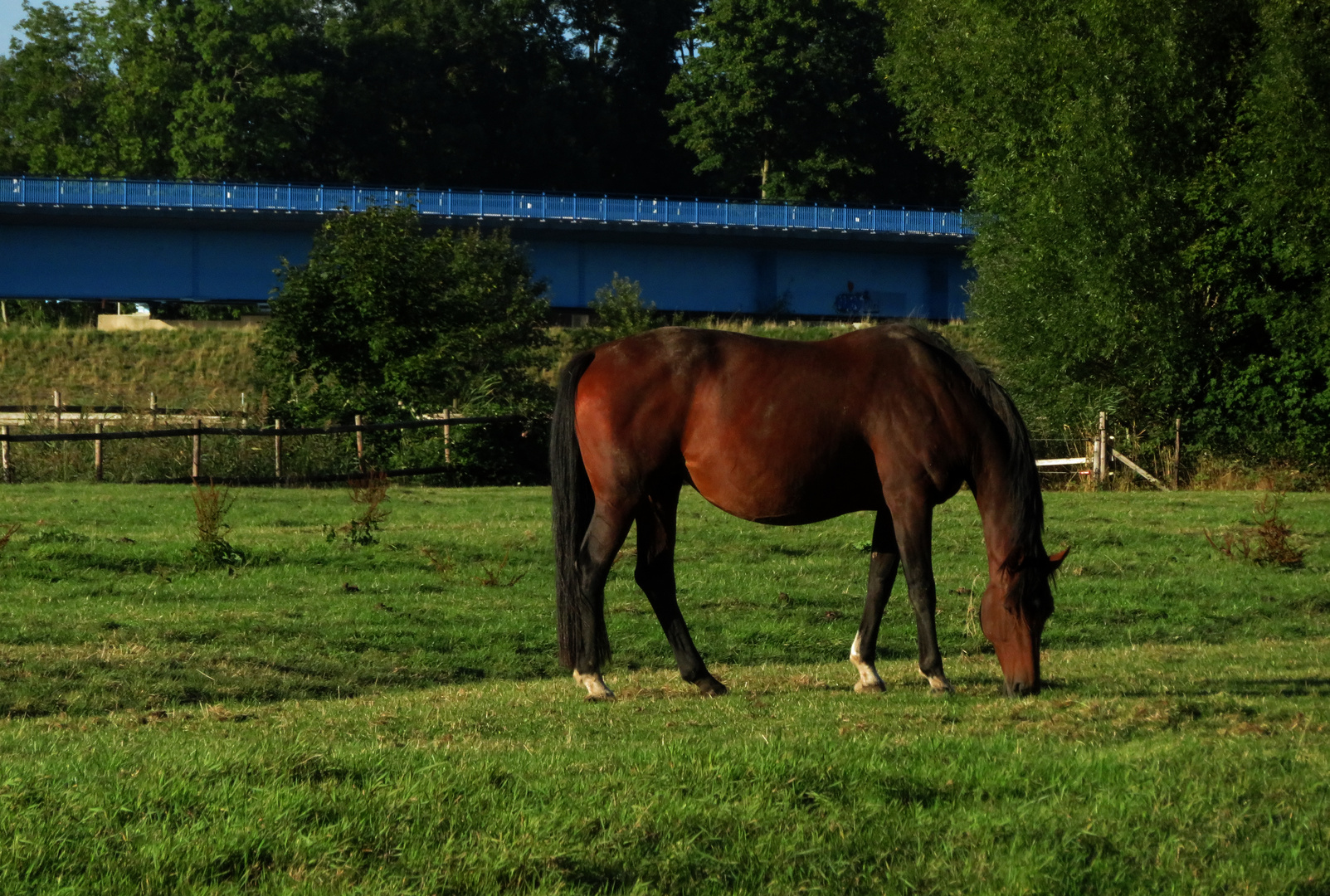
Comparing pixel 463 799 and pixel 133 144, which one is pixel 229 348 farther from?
pixel 463 799

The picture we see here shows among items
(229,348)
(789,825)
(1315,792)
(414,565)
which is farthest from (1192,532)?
(229,348)

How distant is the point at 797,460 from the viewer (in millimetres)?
8289

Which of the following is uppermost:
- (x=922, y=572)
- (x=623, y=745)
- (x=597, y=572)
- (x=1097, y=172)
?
(x=1097, y=172)

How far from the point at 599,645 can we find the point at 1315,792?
4.14 metres

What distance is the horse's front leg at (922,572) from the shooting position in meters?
8.12

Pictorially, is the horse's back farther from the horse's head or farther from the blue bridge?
the blue bridge

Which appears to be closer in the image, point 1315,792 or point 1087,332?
point 1315,792

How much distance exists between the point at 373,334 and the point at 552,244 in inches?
960

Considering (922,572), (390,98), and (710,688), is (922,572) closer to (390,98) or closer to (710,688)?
(710,688)

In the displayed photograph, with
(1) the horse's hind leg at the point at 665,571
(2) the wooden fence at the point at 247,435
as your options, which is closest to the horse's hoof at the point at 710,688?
(1) the horse's hind leg at the point at 665,571

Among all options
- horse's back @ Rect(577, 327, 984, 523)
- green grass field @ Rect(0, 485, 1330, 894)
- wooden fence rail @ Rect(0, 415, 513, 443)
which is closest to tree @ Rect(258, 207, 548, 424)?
wooden fence rail @ Rect(0, 415, 513, 443)

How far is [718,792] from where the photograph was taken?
5.36 meters

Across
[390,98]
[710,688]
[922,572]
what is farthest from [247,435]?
[390,98]

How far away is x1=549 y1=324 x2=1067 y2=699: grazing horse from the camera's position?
8.12m
